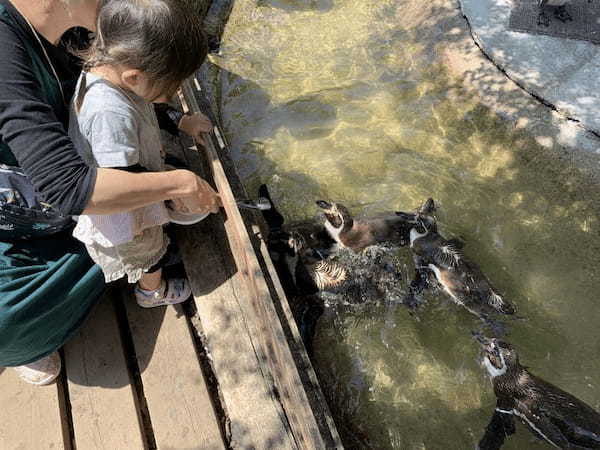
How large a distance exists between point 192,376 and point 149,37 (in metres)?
1.95

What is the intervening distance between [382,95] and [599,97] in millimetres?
2212

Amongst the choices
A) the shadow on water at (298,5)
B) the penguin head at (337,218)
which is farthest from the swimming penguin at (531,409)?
the shadow on water at (298,5)

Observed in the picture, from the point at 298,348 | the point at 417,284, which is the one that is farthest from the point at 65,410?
the point at 417,284

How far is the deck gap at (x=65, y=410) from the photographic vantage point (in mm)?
2538

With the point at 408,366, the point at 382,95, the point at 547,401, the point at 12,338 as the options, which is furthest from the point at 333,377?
the point at 382,95

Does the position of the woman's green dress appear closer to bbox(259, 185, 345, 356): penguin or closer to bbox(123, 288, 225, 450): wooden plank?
bbox(123, 288, 225, 450): wooden plank

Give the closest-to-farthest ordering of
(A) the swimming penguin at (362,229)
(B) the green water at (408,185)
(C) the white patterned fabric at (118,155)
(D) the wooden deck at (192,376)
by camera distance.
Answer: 1. (C) the white patterned fabric at (118,155)
2. (D) the wooden deck at (192,376)
3. (B) the green water at (408,185)
4. (A) the swimming penguin at (362,229)

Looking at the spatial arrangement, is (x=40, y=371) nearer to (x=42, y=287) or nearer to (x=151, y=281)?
(x=42, y=287)

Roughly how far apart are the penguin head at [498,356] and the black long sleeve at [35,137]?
2851mm

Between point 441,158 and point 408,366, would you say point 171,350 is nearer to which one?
point 408,366

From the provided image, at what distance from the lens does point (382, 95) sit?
5.25 meters

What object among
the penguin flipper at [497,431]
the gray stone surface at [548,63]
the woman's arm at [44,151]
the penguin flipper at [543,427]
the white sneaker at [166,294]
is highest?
the woman's arm at [44,151]

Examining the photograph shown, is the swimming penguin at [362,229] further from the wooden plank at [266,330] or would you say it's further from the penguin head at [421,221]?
the wooden plank at [266,330]

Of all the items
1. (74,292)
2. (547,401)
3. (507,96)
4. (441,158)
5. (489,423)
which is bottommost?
(489,423)
